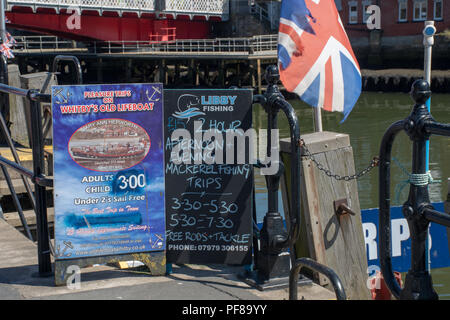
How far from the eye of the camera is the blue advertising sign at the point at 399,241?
5.96 meters

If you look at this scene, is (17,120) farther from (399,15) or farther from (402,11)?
(402,11)

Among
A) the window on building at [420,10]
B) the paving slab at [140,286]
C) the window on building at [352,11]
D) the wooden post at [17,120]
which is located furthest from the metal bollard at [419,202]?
the window on building at [352,11]

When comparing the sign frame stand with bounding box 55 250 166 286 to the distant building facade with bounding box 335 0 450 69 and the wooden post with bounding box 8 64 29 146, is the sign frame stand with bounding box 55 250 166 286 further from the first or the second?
the distant building facade with bounding box 335 0 450 69

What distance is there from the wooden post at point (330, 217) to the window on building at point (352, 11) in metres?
42.0

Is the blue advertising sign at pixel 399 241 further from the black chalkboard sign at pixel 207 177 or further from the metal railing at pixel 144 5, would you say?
the metal railing at pixel 144 5

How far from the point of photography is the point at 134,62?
139ft

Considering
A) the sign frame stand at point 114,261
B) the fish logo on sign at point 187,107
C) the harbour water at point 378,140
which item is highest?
the fish logo on sign at point 187,107

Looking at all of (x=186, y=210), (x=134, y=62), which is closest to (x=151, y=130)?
(x=186, y=210)

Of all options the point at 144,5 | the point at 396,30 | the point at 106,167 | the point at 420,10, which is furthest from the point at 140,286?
the point at 420,10

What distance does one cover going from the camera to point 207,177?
4.98m

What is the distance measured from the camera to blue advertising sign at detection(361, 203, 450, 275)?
19.6 feet
